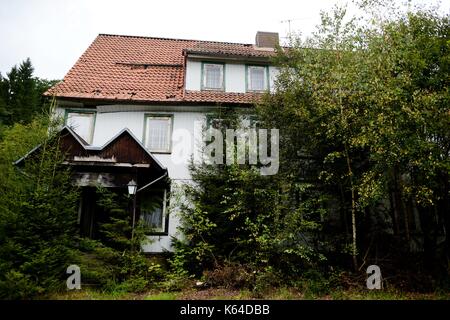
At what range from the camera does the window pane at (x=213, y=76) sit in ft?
51.2

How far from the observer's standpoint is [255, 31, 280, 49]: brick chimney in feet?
61.7

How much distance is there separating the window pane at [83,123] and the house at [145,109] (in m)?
0.04

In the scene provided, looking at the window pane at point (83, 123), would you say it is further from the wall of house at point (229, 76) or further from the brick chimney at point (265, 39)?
the brick chimney at point (265, 39)

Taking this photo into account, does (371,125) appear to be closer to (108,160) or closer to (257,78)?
(257,78)

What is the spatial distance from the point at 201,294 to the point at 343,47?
8.49m

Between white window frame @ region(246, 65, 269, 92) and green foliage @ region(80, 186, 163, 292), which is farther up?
white window frame @ region(246, 65, 269, 92)

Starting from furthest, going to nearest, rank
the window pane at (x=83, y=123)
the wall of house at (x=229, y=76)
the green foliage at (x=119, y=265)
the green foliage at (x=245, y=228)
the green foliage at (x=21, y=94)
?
1. the green foliage at (x=21, y=94)
2. the wall of house at (x=229, y=76)
3. the window pane at (x=83, y=123)
4. the green foliage at (x=245, y=228)
5. the green foliage at (x=119, y=265)

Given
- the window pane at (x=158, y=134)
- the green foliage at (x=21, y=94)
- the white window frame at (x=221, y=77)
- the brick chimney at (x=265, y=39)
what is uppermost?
the green foliage at (x=21, y=94)

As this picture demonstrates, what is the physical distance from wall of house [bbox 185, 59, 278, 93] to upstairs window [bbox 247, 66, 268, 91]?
240 mm

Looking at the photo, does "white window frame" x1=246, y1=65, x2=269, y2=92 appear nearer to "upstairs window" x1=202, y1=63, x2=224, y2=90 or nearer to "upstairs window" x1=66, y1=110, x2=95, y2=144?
"upstairs window" x1=202, y1=63, x2=224, y2=90

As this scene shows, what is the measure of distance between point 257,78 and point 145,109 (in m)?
5.44

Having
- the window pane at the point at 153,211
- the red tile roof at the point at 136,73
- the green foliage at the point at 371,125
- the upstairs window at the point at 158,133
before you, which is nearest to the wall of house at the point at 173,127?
the upstairs window at the point at 158,133

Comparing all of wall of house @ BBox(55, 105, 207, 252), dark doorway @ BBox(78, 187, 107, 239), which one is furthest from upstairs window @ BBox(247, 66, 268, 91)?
dark doorway @ BBox(78, 187, 107, 239)

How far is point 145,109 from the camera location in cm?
1448
